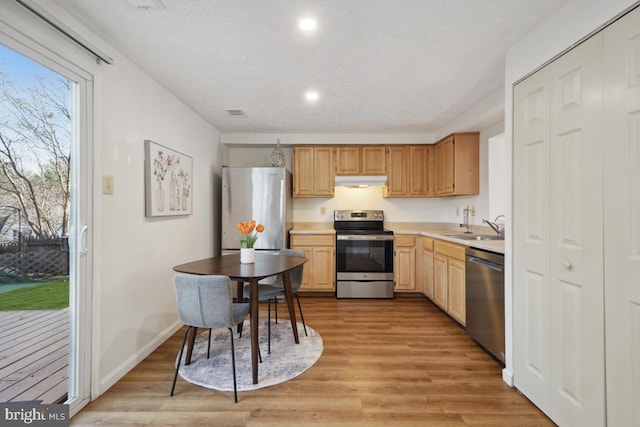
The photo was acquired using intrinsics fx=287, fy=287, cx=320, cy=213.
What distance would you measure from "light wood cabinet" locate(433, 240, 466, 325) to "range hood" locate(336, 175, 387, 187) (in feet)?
3.82

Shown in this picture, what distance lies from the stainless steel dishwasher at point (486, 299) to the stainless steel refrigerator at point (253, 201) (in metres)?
2.20

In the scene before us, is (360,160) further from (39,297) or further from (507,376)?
(39,297)

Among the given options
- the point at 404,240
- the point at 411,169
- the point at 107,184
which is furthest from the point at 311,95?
the point at 404,240

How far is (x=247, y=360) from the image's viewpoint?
2.26 meters

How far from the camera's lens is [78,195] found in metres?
1.72

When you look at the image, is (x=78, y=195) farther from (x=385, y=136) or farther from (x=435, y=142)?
(x=435, y=142)

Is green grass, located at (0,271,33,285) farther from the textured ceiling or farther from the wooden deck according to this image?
the textured ceiling

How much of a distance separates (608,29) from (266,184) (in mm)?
3210

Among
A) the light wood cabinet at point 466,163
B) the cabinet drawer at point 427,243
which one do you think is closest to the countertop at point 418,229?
the cabinet drawer at point 427,243

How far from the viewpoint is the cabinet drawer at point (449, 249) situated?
9.33 feet

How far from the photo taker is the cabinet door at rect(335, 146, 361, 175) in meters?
4.20

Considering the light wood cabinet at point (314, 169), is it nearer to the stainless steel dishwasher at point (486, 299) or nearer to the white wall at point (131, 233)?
the white wall at point (131, 233)

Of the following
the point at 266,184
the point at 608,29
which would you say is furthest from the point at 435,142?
the point at 608,29

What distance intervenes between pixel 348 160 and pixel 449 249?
6.18ft
